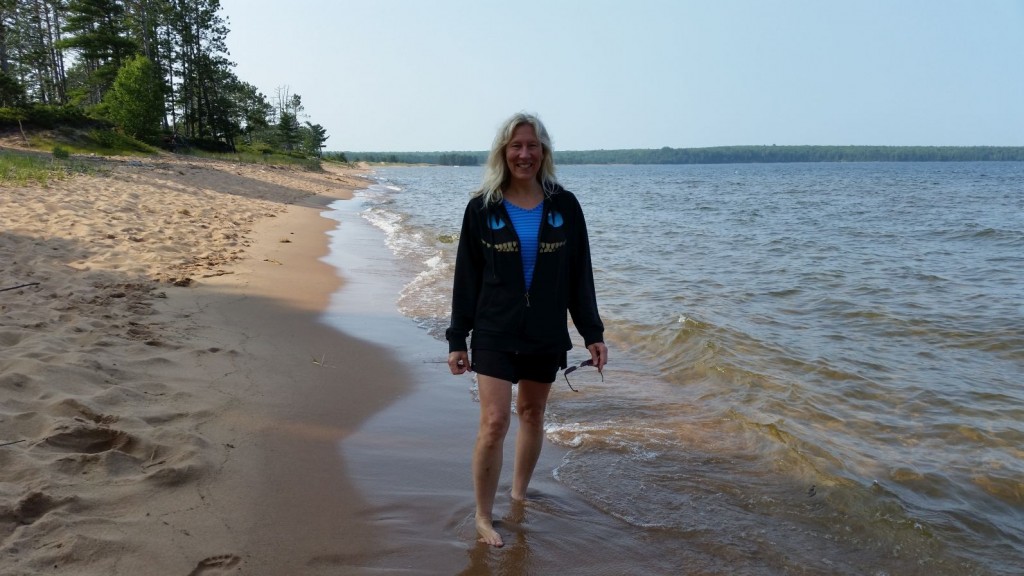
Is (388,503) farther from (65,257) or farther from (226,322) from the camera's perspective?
(65,257)

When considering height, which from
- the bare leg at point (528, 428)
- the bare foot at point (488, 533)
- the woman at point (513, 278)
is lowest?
the bare foot at point (488, 533)

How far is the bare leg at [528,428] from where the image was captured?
322 centimetres

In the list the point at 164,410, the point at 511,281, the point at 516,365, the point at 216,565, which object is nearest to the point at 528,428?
the point at 516,365

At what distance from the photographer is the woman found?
9.92ft

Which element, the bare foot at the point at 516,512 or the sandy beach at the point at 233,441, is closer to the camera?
the sandy beach at the point at 233,441

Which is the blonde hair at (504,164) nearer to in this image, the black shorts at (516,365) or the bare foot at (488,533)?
the black shorts at (516,365)

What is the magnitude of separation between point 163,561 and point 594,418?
324cm

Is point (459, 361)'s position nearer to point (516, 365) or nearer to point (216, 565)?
point (516, 365)

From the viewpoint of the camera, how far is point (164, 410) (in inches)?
158

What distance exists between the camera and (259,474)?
3.56 metres

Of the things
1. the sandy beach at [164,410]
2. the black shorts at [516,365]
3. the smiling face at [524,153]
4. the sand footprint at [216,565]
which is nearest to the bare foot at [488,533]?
the sandy beach at [164,410]

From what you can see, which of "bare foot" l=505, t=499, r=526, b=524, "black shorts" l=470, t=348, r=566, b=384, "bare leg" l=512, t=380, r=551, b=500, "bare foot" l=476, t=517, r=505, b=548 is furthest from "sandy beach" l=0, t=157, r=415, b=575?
"black shorts" l=470, t=348, r=566, b=384

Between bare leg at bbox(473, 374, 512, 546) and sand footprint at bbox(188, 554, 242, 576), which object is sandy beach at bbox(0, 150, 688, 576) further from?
bare leg at bbox(473, 374, 512, 546)

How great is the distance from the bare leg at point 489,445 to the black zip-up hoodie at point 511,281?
0.20 m
